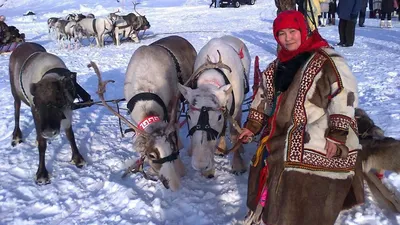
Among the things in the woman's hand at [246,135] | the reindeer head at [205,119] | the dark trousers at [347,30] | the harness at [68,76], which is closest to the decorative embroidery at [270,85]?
the woman's hand at [246,135]

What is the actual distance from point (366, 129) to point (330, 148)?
3.57ft

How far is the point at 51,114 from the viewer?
415cm

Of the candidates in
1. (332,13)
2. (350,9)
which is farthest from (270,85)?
(332,13)

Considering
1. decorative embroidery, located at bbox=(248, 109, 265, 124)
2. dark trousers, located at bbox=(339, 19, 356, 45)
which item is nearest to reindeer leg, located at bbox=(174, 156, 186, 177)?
decorative embroidery, located at bbox=(248, 109, 265, 124)

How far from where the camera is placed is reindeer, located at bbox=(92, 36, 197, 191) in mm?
3770

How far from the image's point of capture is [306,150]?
2738 millimetres

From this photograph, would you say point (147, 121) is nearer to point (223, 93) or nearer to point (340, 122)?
point (223, 93)

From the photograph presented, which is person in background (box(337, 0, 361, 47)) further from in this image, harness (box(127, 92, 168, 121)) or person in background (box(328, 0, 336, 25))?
harness (box(127, 92, 168, 121))

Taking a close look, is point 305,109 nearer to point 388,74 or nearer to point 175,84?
point 175,84

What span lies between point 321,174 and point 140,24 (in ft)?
53.3

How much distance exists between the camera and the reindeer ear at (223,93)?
396 cm

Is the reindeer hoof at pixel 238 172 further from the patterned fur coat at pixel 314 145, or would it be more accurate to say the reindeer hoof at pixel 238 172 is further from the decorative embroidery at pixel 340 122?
the decorative embroidery at pixel 340 122

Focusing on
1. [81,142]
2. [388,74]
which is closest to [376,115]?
[388,74]

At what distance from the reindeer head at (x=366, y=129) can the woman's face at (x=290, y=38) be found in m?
1.13
